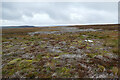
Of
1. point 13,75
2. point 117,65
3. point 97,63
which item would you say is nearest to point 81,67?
point 97,63

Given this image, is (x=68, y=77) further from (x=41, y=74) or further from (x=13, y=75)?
(x=13, y=75)

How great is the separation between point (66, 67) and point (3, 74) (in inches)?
306

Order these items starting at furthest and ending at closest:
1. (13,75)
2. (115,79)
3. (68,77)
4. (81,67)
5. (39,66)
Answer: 1. (39,66)
2. (81,67)
3. (13,75)
4. (68,77)
5. (115,79)

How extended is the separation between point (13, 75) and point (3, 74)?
55.5 inches

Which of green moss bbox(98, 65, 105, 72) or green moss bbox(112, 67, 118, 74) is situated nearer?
green moss bbox(112, 67, 118, 74)

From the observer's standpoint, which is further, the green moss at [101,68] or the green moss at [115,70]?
the green moss at [101,68]

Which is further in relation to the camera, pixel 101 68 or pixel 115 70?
pixel 101 68

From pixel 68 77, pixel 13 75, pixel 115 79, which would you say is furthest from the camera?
pixel 13 75

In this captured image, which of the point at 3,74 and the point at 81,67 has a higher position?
the point at 81,67

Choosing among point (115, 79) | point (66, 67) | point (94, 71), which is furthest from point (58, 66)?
point (115, 79)

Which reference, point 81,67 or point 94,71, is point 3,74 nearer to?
point 81,67

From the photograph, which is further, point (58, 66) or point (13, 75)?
point (58, 66)

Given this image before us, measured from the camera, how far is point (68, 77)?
8.00m

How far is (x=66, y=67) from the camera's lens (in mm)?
9805
